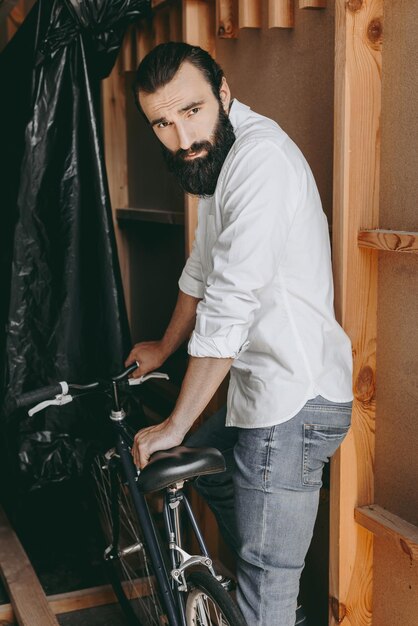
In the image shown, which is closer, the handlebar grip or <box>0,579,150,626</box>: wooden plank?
the handlebar grip

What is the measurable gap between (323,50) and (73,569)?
7.31 feet

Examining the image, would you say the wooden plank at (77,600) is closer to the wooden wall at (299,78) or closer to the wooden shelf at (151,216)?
the wooden shelf at (151,216)

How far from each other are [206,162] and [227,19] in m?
0.78

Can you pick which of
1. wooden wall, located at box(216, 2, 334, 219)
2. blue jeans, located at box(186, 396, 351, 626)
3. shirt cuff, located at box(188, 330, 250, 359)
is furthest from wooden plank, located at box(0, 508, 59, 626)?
wooden wall, located at box(216, 2, 334, 219)

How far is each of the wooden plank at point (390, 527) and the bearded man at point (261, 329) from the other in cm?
14

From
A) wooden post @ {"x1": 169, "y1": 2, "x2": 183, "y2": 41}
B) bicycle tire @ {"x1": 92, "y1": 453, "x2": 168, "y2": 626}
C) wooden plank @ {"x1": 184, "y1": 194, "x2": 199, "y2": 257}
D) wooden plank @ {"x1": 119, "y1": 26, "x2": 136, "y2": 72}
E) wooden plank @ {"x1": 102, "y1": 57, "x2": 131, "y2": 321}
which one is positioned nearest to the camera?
bicycle tire @ {"x1": 92, "y1": 453, "x2": 168, "y2": 626}

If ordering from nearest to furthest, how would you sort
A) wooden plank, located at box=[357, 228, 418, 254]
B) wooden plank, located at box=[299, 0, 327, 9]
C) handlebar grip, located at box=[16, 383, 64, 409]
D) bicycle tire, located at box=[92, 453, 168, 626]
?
1. wooden plank, located at box=[357, 228, 418, 254]
2. wooden plank, located at box=[299, 0, 327, 9]
3. handlebar grip, located at box=[16, 383, 64, 409]
4. bicycle tire, located at box=[92, 453, 168, 626]

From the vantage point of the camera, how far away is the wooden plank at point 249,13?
2.32 meters

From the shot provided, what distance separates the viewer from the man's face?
1896 millimetres

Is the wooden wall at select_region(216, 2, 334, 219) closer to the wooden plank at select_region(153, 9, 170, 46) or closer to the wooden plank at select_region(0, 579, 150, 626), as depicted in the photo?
the wooden plank at select_region(153, 9, 170, 46)

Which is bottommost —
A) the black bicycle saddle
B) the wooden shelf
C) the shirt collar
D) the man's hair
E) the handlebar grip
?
the black bicycle saddle

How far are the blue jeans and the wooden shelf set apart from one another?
1326 millimetres

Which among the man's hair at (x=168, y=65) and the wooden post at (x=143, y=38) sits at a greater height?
the wooden post at (x=143, y=38)

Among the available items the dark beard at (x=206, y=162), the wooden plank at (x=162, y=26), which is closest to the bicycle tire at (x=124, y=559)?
the dark beard at (x=206, y=162)
